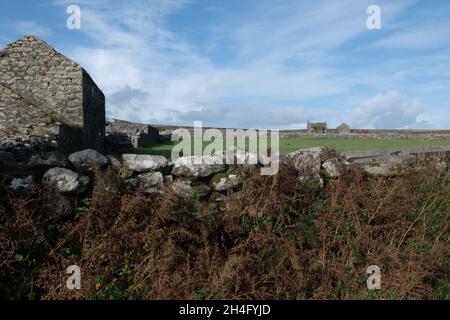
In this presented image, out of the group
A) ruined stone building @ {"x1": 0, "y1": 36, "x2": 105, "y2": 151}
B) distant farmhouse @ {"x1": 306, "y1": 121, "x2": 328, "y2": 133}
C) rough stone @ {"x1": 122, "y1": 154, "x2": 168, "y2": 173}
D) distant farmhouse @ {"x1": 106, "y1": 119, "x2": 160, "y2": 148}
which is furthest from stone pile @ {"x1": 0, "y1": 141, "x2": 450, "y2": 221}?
distant farmhouse @ {"x1": 306, "y1": 121, "x2": 328, "y2": 133}

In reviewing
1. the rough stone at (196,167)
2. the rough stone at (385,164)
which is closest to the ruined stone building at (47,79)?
the rough stone at (196,167)

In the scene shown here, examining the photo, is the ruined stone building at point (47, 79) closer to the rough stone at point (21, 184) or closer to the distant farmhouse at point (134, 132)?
the distant farmhouse at point (134, 132)

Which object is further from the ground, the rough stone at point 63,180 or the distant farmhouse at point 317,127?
the distant farmhouse at point 317,127

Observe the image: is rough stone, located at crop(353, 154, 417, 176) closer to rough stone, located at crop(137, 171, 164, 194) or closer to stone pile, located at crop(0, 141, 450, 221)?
stone pile, located at crop(0, 141, 450, 221)

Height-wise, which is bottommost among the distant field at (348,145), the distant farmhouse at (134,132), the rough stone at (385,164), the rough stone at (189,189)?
the rough stone at (189,189)

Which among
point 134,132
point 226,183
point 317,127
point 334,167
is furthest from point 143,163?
point 317,127

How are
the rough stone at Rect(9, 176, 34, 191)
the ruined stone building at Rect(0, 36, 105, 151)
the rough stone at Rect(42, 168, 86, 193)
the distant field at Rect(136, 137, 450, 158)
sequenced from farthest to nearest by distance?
the distant field at Rect(136, 137, 450, 158) → the ruined stone building at Rect(0, 36, 105, 151) → the rough stone at Rect(42, 168, 86, 193) → the rough stone at Rect(9, 176, 34, 191)

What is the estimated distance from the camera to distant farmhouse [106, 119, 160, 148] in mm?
23750

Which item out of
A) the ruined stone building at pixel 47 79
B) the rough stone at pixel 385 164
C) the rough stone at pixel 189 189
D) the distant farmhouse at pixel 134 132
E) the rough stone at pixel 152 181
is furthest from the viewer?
the distant farmhouse at pixel 134 132

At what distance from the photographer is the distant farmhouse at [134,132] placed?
23.8 m

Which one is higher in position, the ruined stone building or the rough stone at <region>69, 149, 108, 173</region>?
the ruined stone building

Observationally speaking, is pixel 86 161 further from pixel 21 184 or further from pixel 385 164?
pixel 385 164

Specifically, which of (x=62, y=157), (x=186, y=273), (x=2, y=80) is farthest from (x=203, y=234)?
(x=2, y=80)
